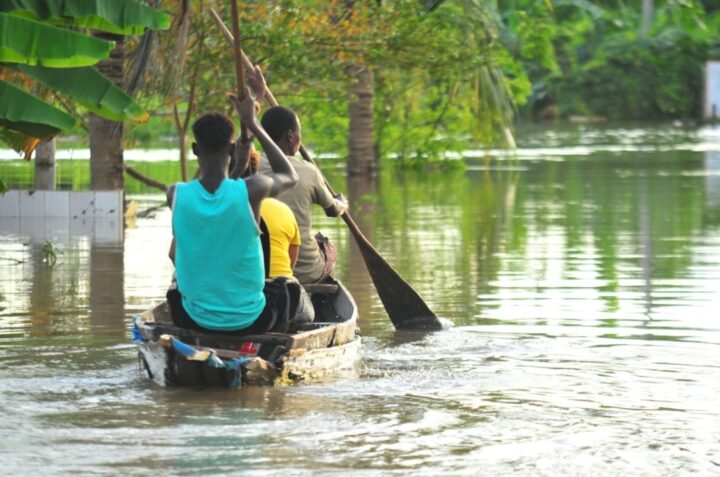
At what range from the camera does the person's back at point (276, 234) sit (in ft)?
34.7

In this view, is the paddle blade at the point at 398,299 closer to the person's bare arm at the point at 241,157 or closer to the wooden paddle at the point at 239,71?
the wooden paddle at the point at 239,71

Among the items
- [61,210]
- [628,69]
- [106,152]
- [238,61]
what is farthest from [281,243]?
[628,69]

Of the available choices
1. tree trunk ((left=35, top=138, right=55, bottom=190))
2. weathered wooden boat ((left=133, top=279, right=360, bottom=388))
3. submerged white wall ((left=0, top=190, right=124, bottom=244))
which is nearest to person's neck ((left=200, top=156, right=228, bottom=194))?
weathered wooden boat ((left=133, top=279, right=360, bottom=388))

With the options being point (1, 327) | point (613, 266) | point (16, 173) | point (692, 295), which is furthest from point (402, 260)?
point (16, 173)

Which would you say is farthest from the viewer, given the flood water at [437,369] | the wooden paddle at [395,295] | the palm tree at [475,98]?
the palm tree at [475,98]

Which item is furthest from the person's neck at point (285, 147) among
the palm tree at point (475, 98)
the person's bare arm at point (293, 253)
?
the palm tree at point (475, 98)

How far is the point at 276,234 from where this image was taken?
10.6m

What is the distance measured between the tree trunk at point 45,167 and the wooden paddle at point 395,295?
936 cm

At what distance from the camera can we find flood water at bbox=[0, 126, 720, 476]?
827 cm

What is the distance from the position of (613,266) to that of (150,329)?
7669mm

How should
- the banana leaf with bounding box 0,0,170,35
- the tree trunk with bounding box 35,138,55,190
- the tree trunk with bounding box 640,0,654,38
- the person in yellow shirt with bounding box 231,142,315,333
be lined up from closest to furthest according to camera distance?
the person in yellow shirt with bounding box 231,142,315,333
the banana leaf with bounding box 0,0,170,35
the tree trunk with bounding box 35,138,55,190
the tree trunk with bounding box 640,0,654,38

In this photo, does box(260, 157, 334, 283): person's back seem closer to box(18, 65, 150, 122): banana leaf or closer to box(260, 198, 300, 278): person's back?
box(260, 198, 300, 278): person's back

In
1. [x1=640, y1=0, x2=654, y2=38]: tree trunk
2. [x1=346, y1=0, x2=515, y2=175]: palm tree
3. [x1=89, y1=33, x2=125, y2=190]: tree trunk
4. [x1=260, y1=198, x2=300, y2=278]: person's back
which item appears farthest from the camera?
[x1=640, y1=0, x2=654, y2=38]: tree trunk

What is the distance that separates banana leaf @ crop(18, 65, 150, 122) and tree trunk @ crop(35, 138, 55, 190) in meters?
8.47
